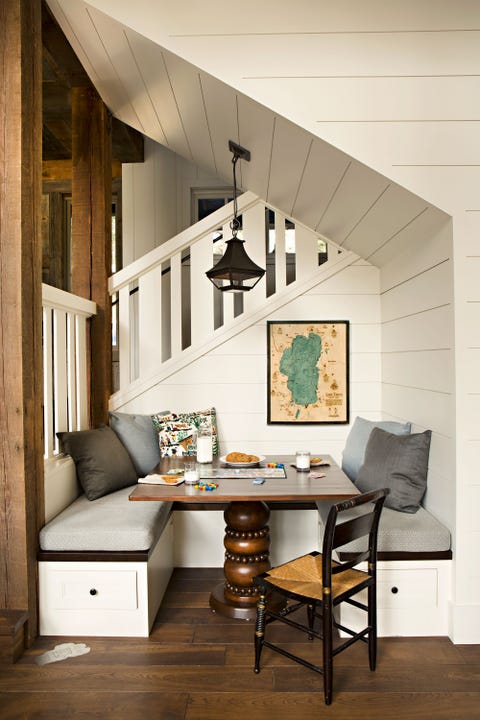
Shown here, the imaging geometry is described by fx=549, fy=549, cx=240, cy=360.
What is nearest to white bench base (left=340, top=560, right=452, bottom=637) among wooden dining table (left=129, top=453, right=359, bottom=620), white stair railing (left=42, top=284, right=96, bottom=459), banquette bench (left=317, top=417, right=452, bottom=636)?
banquette bench (left=317, top=417, right=452, bottom=636)

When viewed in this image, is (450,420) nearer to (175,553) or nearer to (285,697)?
(285,697)

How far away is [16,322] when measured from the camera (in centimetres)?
245

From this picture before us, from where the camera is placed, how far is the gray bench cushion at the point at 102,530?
2.62 metres

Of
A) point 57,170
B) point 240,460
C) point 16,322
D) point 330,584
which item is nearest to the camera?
point 330,584

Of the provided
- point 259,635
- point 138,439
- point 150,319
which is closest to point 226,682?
point 259,635

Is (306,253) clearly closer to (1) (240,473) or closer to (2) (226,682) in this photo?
(1) (240,473)

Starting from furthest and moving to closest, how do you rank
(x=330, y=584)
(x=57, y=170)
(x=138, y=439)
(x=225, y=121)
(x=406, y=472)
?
(x=57, y=170)
(x=138, y=439)
(x=225, y=121)
(x=406, y=472)
(x=330, y=584)

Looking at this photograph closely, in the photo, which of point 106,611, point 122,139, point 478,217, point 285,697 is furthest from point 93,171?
point 285,697

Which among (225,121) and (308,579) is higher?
(225,121)

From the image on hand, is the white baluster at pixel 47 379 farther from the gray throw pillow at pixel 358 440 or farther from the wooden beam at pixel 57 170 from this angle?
the wooden beam at pixel 57 170

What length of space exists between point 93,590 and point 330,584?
3.98 ft

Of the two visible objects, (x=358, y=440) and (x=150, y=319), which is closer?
(x=358, y=440)

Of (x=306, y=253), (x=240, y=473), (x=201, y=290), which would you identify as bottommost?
(x=240, y=473)

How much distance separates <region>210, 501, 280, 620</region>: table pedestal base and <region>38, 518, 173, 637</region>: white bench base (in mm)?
484
